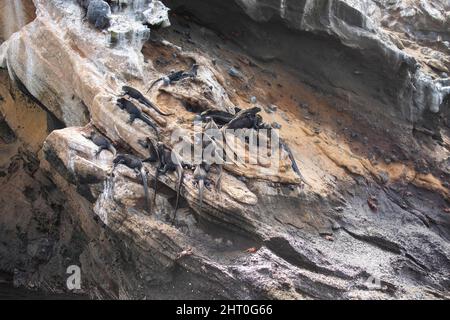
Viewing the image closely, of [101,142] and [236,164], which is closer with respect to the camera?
[101,142]

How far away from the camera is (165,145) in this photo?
9438 mm

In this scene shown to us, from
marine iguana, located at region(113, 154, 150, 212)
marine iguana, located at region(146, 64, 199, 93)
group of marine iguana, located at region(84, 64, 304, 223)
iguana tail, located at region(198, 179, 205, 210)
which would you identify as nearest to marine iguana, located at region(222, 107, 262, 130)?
group of marine iguana, located at region(84, 64, 304, 223)

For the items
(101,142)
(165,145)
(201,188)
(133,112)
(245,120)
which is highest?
(133,112)

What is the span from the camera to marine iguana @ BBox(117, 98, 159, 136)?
9.58 meters

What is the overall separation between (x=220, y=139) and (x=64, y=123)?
3.41 m

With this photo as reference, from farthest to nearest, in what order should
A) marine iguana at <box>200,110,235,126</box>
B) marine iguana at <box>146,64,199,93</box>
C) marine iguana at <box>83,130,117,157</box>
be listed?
marine iguana at <box>146,64,199,93</box> → marine iguana at <box>200,110,235,126</box> → marine iguana at <box>83,130,117,157</box>

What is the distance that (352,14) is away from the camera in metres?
13.7

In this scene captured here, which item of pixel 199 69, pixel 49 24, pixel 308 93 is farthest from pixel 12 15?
pixel 308 93

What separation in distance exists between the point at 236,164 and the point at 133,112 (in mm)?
1969

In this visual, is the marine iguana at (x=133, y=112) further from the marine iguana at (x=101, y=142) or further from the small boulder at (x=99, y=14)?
the small boulder at (x=99, y=14)

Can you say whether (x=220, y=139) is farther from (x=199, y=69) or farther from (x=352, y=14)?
(x=352, y=14)

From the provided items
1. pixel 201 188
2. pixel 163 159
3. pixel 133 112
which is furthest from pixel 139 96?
pixel 201 188

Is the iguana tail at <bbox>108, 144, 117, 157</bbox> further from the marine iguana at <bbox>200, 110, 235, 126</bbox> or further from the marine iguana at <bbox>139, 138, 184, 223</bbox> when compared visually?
the marine iguana at <bbox>200, 110, 235, 126</bbox>

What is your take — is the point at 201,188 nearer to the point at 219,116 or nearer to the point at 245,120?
the point at 219,116
